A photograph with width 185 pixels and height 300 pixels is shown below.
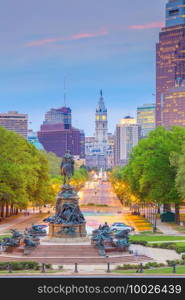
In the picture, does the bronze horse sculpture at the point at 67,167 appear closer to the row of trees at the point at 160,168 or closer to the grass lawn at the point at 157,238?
the grass lawn at the point at 157,238

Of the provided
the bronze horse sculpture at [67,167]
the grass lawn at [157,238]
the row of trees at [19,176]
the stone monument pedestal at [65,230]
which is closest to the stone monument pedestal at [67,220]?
the stone monument pedestal at [65,230]

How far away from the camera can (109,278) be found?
32.5 feet

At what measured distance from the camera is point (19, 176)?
85.8 meters

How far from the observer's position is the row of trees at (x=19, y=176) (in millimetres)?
85625

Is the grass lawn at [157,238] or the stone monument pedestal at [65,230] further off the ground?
the stone monument pedestal at [65,230]

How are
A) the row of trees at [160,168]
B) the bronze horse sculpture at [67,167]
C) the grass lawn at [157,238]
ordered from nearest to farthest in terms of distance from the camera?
1. the bronze horse sculpture at [67,167]
2. the grass lawn at [157,238]
3. the row of trees at [160,168]

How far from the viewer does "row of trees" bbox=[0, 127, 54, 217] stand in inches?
3371

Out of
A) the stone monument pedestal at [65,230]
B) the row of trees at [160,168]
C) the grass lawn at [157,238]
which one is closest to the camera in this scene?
the stone monument pedestal at [65,230]

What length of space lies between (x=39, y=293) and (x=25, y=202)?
76.7 meters

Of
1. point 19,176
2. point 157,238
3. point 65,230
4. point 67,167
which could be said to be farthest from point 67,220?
point 19,176

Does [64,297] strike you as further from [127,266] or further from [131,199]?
[131,199]

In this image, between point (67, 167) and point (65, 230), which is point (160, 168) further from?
point (65, 230)

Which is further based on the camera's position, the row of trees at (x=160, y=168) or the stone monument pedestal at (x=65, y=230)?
the row of trees at (x=160, y=168)

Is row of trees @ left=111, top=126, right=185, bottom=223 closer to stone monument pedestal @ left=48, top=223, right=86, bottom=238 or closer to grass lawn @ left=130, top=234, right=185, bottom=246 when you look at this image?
grass lawn @ left=130, top=234, right=185, bottom=246
